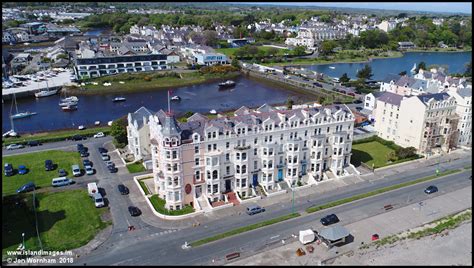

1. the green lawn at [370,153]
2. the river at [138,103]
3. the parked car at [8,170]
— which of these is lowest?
the river at [138,103]

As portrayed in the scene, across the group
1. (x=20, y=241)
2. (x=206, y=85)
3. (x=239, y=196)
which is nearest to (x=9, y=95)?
(x=206, y=85)

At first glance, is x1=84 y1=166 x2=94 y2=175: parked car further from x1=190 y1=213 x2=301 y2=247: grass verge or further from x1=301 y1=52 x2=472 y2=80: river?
x1=301 y1=52 x2=472 y2=80: river

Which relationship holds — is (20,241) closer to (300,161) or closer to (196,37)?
(300,161)

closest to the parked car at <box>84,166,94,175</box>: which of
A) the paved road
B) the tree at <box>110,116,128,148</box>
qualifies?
the tree at <box>110,116,128,148</box>

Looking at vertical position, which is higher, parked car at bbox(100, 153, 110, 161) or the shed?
the shed


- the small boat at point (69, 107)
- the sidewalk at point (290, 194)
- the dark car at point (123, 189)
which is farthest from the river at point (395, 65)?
the dark car at point (123, 189)

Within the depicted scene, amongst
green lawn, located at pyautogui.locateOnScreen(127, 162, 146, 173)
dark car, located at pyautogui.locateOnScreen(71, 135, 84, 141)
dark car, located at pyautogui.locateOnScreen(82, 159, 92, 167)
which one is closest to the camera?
green lawn, located at pyautogui.locateOnScreen(127, 162, 146, 173)

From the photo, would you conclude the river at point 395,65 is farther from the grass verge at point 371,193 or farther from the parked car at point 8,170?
the parked car at point 8,170

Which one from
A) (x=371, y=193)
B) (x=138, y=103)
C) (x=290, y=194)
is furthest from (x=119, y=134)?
(x=371, y=193)
